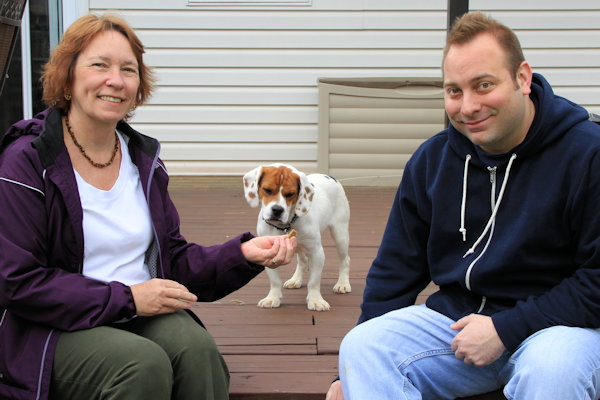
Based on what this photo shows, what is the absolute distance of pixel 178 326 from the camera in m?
2.03

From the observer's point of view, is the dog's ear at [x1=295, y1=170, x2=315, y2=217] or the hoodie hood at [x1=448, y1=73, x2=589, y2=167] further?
the dog's ear at [x1=295, y1=170, x2=315, y2=217]

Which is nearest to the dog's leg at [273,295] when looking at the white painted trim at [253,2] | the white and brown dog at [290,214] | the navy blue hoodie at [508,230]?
the white and brown dog at [290,214]

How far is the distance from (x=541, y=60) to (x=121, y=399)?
7.30 metres

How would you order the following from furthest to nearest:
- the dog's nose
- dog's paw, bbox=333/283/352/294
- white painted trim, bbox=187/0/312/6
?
white painted trim, bbox=187/0/312/6
dog's paw, bbox=333/283/352/294
the dog's nose

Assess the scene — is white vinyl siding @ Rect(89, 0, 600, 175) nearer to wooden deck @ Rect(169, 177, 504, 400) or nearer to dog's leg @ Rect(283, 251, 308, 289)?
wooden deck @ Rect(169, 177, 504, 400)

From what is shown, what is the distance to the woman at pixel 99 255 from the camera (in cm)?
182

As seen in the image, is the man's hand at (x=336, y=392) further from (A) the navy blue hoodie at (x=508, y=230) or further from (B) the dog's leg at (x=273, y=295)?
(B) the dog's leg at (x=273, y=295)

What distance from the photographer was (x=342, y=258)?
396 centimetres

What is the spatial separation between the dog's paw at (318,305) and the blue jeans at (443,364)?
137 centimetres

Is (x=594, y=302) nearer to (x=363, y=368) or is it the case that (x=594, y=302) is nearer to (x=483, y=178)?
(x=483, y=178)

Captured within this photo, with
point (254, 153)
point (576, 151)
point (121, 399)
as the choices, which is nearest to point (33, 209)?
point (121, 399)

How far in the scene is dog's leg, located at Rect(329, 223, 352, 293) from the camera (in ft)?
12.5

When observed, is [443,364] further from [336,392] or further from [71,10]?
[71,10]

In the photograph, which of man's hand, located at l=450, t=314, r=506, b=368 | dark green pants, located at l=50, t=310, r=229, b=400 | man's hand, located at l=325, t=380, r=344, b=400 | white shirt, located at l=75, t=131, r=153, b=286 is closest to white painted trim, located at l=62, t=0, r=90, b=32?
white shirt, located at l=75, t=131, r=153, b=286
